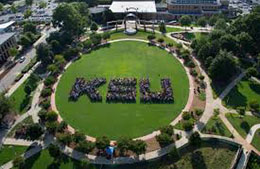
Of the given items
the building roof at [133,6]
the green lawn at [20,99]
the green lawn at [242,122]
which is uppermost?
the building roof at [133,6]

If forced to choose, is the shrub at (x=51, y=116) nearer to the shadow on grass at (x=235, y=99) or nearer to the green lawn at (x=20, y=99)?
the green lawn at (x=20, y=99)

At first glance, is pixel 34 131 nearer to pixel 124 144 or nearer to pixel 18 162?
pixel 18 162

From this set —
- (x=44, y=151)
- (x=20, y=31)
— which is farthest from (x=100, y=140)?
(x=20, y=31)

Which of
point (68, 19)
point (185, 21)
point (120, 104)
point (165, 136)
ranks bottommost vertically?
point (120, 104)

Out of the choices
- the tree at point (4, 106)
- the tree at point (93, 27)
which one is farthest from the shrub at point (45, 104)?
the tree at point (93, 27)

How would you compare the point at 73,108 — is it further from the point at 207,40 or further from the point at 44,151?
the point at 207,40

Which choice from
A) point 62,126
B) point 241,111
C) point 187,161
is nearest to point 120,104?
point 62,126

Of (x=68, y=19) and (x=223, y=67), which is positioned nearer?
(x=223, y=67)
